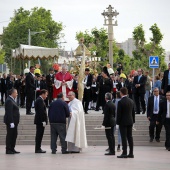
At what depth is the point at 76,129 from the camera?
23641 mm

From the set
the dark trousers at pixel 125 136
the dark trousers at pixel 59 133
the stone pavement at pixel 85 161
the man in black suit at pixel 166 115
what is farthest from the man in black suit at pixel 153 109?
the dark trousers at pixel 125 136

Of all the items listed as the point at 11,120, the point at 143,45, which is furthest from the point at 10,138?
the point at 143,45

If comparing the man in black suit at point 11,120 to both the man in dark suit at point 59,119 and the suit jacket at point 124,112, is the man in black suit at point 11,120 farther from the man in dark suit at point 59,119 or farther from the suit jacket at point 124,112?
the suit jacket at point 124,112

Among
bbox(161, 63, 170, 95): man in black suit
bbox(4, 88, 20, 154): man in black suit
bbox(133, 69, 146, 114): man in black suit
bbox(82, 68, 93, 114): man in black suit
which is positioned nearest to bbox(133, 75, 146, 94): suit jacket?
bbox(133, 69, 146, 114): man in black suit

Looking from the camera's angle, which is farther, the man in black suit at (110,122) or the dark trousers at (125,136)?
the man in black suit at (110,122)

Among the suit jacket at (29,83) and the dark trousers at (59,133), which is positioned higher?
the suit jacket at (29,83)

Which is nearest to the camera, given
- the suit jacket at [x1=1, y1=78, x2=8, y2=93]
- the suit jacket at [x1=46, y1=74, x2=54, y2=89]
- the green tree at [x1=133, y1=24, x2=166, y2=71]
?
the suit jacket at [x1=46, y1=74, x2=54, y2=89]

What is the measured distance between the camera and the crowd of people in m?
22.7

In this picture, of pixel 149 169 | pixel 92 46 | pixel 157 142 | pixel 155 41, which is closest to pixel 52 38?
pixel 92 46

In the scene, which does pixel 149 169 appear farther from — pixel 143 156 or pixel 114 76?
pixel 114 76

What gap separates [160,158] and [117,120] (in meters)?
1.71

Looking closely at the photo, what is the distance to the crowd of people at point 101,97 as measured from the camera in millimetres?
22719

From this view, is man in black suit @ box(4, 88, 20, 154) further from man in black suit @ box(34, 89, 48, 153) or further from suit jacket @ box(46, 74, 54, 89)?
suit jacket @ box(46, 74, 54, 89)

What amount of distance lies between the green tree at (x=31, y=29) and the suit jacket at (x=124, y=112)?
67.1 meters
